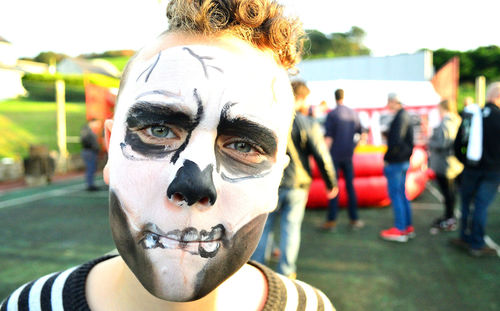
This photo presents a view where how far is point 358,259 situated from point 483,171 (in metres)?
1.50

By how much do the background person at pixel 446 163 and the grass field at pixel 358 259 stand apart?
246 mm

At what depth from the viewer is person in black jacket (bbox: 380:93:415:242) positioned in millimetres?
4211

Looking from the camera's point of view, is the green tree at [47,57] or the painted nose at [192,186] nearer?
the painted nose at [192,186]

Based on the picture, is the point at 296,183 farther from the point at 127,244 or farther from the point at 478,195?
the point at 127,244

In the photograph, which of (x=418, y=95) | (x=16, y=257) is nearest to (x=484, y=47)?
(x=418, y=95)

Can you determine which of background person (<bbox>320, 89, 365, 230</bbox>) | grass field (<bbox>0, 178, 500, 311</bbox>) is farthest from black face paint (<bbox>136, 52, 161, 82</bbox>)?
background person (<bbox>320, 89, 365, 230</bbox>)

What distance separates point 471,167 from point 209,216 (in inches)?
149

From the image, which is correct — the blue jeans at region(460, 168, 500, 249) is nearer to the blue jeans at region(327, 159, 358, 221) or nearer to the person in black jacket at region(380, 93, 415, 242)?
the person in black jacket at region(380, 93, 415, 242)

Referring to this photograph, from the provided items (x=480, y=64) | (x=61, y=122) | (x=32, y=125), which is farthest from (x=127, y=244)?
(x=480, y=64)

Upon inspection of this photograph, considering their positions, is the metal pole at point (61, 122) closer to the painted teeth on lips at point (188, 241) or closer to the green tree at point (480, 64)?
the painted teeth on lips at point (188, 241)

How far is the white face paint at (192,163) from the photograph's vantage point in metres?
0.75

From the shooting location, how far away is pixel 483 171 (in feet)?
12.2

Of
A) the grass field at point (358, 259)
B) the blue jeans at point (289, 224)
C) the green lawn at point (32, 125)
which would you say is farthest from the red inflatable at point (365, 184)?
the green lawn at point (32, 125)

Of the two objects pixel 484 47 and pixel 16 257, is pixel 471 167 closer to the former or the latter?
pixel 16 257
